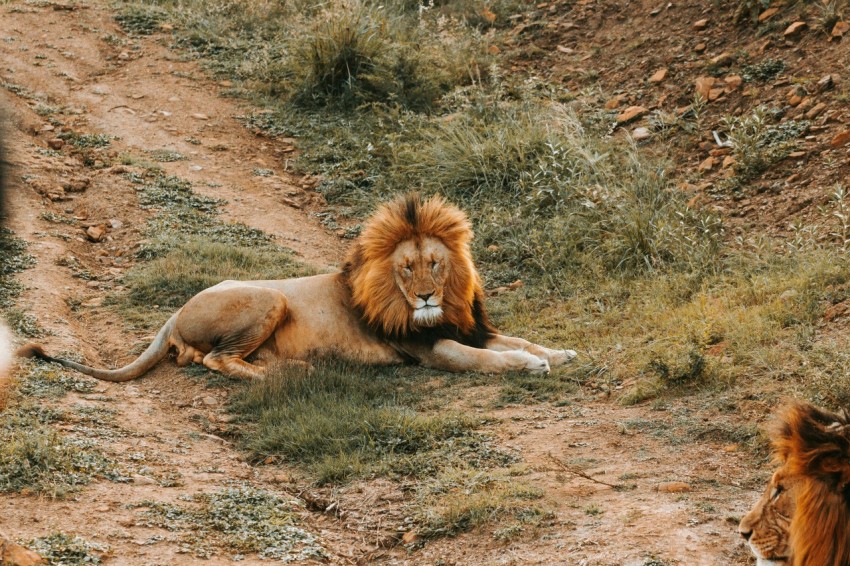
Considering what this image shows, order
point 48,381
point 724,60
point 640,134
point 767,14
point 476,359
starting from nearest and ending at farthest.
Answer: point 48,381 < point 476,359 < point 640,134 < point 724,60 < point 767,14

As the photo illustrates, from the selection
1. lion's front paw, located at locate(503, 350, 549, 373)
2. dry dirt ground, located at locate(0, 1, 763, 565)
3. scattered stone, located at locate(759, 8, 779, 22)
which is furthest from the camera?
scattered stone, located at locate(759, 8, 779, 22)

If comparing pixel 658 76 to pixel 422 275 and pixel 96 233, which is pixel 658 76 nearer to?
pixel 422 275

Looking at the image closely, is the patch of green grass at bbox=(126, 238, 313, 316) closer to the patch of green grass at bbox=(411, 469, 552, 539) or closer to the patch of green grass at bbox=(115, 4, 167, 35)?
the patch of green grass at bbox=(411, 469, 552, 539)

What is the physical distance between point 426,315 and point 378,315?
36cm

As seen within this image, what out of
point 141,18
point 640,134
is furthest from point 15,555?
point 141,18

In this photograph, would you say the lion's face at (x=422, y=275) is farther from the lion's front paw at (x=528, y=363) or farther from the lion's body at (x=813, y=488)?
the lion's body at (x=813, y=488)

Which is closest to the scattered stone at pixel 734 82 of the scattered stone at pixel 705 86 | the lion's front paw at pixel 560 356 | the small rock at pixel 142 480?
the scattered stone at pixel 705 86

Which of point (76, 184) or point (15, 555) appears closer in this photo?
point (15, 555)

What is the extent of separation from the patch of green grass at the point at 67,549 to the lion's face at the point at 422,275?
3.41 metres

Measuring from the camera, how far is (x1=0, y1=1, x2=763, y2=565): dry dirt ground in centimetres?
445

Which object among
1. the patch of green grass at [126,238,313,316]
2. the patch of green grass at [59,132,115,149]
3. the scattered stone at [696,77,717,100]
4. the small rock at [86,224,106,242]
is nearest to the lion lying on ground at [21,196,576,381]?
the patch of green grass at [126,238,313,316]

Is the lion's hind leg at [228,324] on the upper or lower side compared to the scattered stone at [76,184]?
lower

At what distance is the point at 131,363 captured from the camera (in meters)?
7.22

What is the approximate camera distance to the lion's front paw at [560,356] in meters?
7.26
